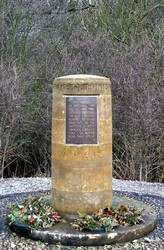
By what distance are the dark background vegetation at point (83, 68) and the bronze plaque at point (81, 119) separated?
4.36 meters

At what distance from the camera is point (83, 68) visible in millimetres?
11133

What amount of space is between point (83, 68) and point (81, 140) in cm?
626

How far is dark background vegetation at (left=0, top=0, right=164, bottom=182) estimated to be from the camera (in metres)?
9.71

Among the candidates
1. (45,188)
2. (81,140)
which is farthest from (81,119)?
(45,188)

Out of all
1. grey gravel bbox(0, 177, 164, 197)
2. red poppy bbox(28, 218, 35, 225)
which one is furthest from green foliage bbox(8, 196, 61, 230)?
grey gravel bbox(0, 177, 164, 197)

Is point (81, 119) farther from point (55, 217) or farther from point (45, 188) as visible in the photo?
point (45, 188)

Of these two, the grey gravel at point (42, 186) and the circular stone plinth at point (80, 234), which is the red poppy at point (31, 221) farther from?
the grey gravel at point (42, 186)

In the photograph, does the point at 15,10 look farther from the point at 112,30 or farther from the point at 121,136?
the point at 121,136

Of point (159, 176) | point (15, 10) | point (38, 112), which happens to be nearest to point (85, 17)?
point (15, 10)

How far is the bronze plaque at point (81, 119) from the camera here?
5094mm

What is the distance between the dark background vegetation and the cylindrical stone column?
4263 mm

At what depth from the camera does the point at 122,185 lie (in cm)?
852

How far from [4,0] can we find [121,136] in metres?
5.55

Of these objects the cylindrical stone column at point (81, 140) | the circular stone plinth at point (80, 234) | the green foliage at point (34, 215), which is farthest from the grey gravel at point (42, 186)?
the circular stone plinth at point (80, 234)
